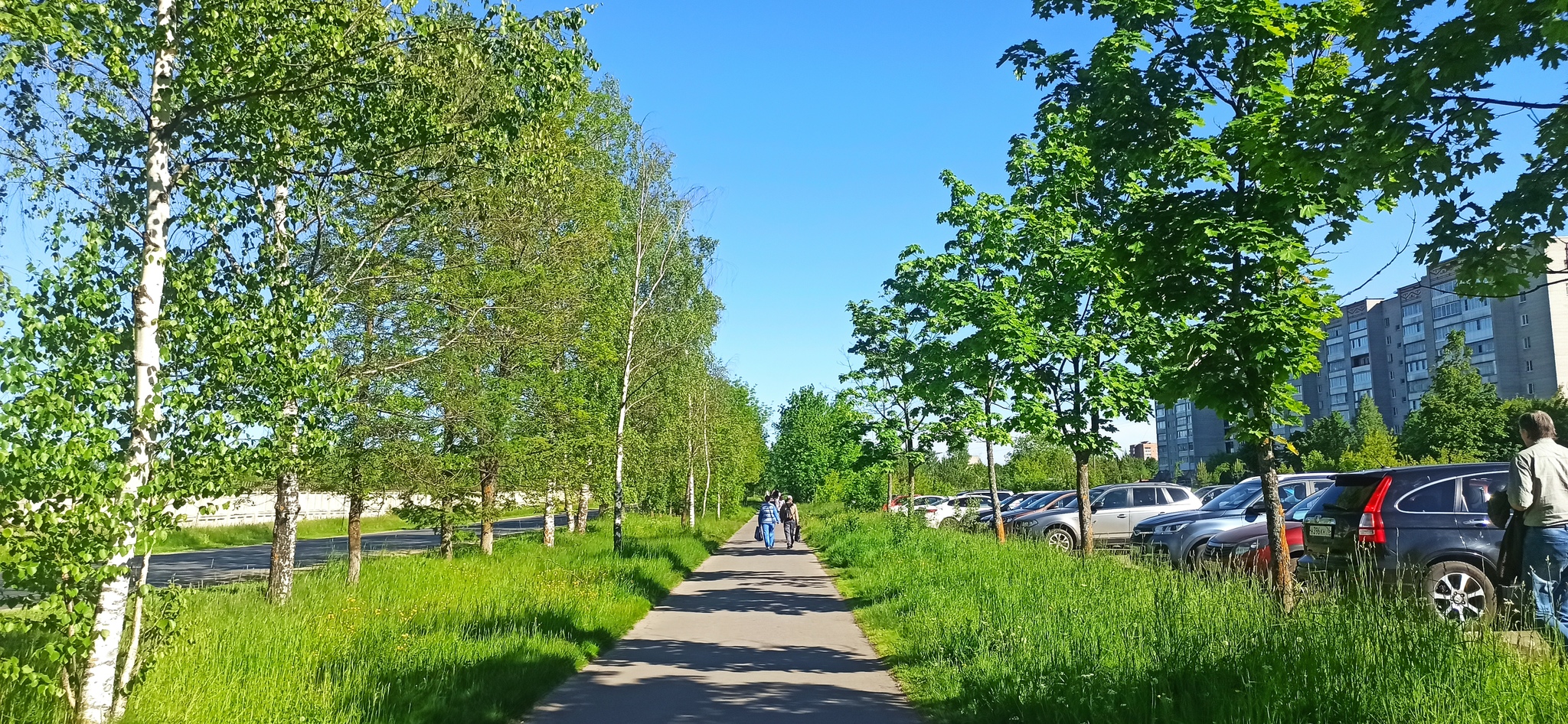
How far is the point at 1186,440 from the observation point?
16112 centimetres

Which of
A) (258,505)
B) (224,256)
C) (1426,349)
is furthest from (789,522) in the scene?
(1426,349)

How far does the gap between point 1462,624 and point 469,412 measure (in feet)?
42.8

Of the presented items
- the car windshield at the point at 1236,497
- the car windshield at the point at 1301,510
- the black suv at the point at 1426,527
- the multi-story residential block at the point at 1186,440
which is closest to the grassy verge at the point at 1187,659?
the black suv at the point at 1426,527

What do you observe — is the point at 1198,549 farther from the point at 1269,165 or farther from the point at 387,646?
the point at 387,646

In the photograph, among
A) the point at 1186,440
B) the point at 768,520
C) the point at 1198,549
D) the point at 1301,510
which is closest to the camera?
the point at 1301,510

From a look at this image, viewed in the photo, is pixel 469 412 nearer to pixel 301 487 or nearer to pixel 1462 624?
pixel 301 487

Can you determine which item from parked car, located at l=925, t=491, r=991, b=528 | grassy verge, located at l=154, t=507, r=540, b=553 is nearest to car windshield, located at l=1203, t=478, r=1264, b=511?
parked car, located at l=925, t=491, r=991, b=528

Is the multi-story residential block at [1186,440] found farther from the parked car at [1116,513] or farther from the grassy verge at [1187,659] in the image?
the grassy verge at [1187,659]

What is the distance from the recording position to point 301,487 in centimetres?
1280

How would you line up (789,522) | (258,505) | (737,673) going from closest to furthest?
(737,673) < (258,505) < (789,522)

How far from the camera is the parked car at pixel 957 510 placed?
28.8 metres

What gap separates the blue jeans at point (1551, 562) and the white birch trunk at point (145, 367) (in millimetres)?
7991

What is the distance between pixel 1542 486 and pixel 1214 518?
9.85 meters

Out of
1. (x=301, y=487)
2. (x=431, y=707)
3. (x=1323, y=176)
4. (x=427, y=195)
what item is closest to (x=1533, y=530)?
(x=1323, y=176)
